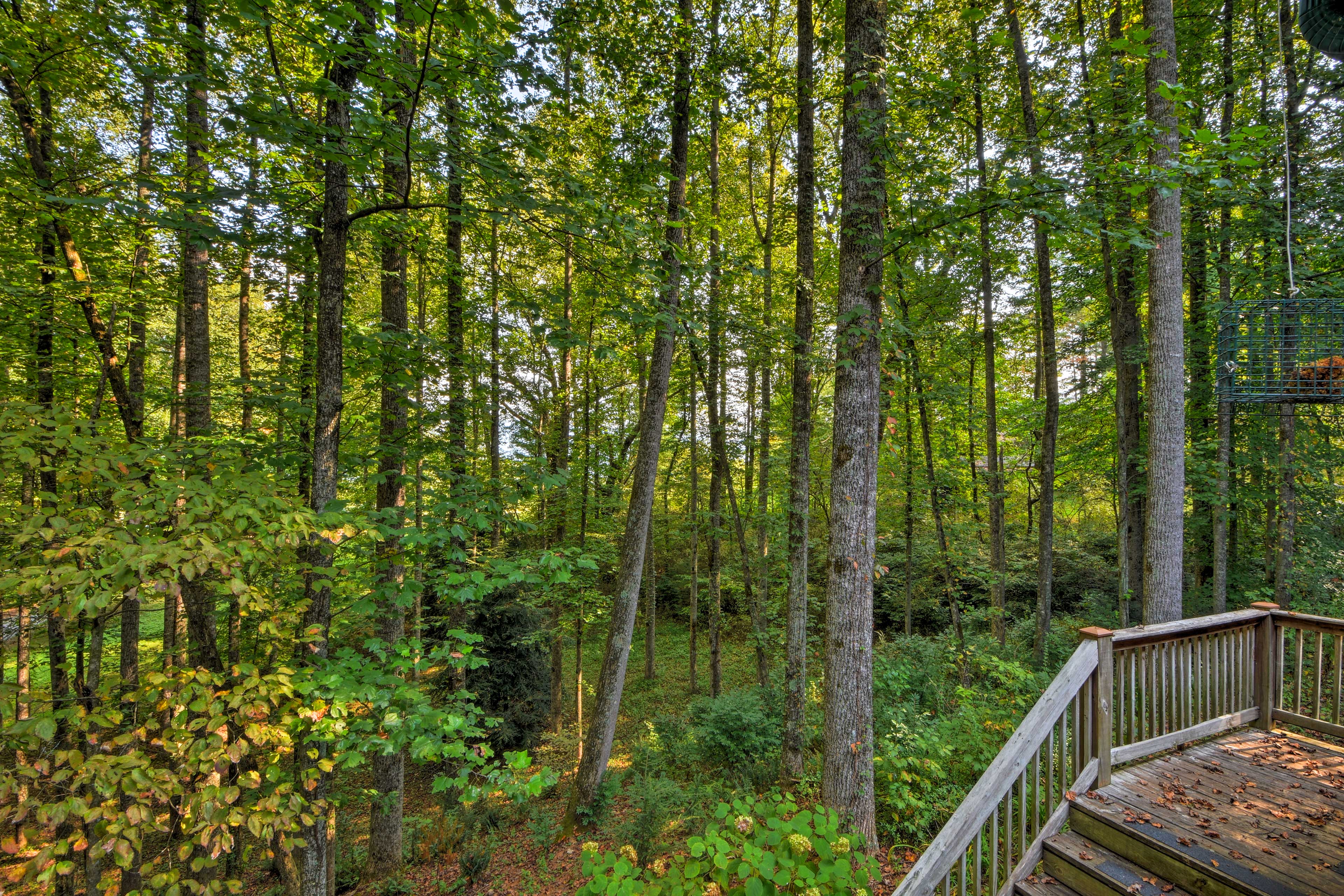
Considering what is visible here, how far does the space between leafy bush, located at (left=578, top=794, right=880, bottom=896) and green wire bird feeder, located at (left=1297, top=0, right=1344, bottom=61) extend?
4.41 metres

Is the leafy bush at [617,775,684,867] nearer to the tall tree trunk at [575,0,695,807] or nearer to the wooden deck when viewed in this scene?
the tall tree trunk at [575,0,695,807]

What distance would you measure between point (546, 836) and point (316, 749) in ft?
13.2

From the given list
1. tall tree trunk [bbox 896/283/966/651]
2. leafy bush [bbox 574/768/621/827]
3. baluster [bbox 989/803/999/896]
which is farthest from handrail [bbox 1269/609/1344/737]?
leafy bush [bbox 574/768/621/827]

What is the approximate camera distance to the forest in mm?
2725

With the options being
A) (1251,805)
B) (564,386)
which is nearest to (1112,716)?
(1251,805)

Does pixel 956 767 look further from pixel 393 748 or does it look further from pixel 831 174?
pixel 831 174

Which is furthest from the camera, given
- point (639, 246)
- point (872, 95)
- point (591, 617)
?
point (591, 617)

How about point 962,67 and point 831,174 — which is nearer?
point 962,67

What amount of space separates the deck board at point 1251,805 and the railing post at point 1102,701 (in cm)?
12

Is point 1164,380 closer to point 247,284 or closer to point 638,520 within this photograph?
A: point 638,520

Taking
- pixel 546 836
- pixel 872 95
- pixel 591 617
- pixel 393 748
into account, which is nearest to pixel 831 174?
pixel 872 95

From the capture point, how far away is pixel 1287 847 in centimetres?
252

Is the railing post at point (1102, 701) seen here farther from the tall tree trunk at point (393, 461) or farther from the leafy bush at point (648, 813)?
the tall tree trunk at point (393, 461)

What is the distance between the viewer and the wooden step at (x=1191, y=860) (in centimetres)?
229
